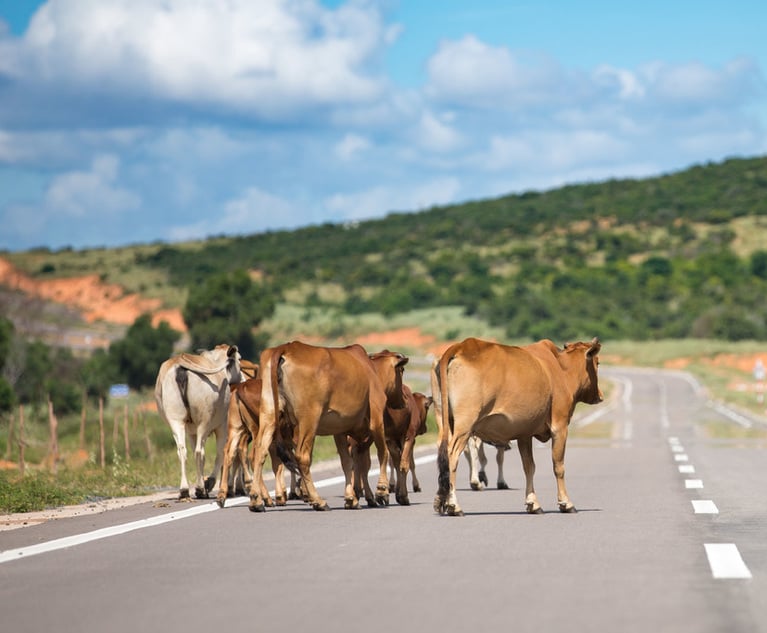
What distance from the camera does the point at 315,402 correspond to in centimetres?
1538

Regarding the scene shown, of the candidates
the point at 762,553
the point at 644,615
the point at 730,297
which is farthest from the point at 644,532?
the point at 730,297

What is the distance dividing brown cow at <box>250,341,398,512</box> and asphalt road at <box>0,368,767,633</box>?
1.59ft

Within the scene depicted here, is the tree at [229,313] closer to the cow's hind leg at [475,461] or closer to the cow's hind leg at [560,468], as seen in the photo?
the cow's hind leg at [475,461]

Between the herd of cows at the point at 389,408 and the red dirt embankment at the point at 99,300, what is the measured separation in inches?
3758

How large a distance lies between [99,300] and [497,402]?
119m

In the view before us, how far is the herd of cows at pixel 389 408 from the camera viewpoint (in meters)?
14.6

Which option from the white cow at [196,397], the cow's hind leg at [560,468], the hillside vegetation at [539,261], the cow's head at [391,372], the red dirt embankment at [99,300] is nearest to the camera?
the cow's hind leg at [560,468]

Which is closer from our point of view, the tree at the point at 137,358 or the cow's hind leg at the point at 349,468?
the cow's hind leg at the point at 349,468

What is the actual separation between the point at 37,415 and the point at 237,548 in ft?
109

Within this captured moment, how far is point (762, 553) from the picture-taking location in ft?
37.3

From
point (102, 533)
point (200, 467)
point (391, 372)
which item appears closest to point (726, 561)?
point (102, 533)

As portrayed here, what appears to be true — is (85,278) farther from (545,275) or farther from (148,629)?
(148,629)

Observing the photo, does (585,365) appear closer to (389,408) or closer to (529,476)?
(529,476)

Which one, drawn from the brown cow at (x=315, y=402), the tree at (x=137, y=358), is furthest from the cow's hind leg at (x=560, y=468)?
the tree at (x=137, y=358)
